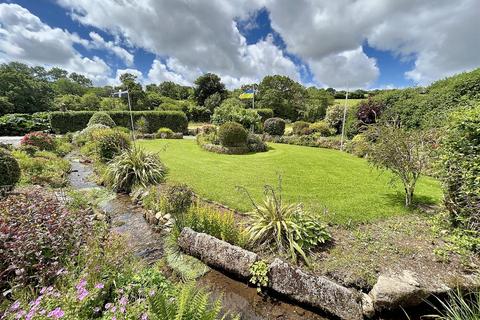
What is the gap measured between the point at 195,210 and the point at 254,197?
203cm

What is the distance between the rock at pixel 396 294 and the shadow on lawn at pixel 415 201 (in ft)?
10.0

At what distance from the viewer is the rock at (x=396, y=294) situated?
9.77 ft

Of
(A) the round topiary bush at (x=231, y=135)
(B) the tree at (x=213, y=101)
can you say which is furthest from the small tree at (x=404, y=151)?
(B) the tree at (x=213, y=101)

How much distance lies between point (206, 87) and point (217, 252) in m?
40.1

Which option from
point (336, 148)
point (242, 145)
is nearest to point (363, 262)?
point (242, 145)

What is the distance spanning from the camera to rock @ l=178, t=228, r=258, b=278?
12.1 feet

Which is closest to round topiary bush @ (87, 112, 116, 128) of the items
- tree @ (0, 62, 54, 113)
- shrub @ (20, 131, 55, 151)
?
shrub @ (20, 131, 55, 151)

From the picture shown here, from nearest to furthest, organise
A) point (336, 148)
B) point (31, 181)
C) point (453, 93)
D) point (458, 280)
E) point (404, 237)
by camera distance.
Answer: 1. point (458, 280)
2. point (404, 237)
3. point (31, 181)
4. point (453, 93)
5. point (336, 148)

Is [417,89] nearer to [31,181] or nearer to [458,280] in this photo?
[458,280]

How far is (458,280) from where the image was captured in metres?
3.20

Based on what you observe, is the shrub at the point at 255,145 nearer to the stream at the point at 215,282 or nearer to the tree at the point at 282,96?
the stream at the point at 215,282

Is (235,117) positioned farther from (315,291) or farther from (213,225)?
(315,291)

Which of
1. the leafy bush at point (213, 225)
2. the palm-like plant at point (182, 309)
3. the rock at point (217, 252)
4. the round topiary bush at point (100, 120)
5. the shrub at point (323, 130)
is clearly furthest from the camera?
the shrub at point (323, 130)

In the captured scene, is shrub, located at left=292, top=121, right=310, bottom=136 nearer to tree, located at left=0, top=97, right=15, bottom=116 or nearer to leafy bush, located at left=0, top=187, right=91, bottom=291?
leafy bush, located at left=0, top=187, right=91, bottom=291
